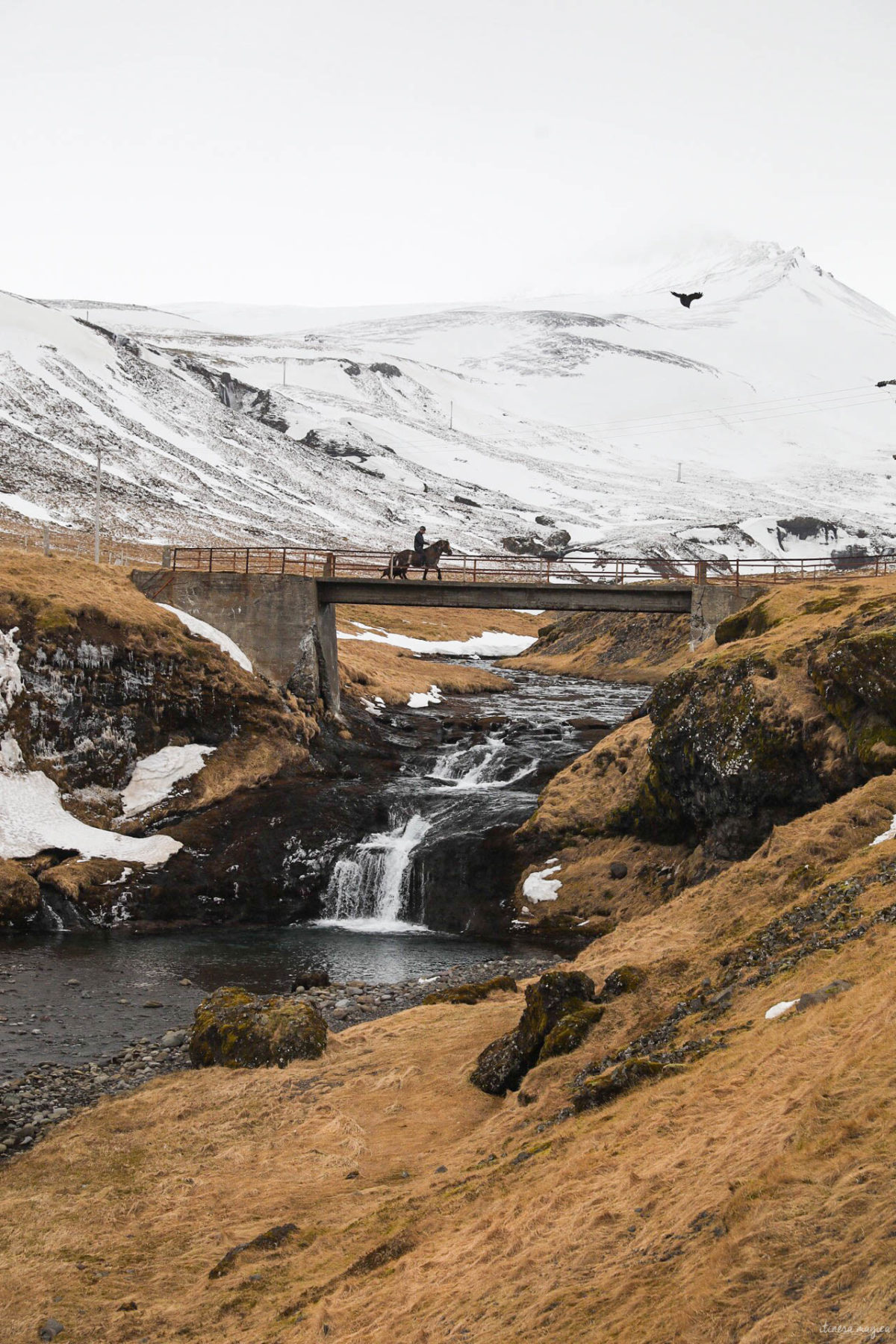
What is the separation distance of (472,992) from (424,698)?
39947 millimetres

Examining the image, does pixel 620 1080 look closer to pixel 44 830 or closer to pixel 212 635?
pixel 44 830

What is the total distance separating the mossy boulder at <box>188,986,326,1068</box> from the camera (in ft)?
61.5

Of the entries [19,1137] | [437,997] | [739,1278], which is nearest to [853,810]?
[437,997]

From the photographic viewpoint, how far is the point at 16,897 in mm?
30953

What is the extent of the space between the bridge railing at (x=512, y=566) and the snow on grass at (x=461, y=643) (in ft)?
18.2

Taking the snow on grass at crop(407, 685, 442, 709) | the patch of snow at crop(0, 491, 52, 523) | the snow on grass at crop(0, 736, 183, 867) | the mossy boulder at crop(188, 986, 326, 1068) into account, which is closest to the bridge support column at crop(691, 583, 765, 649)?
the snow on grass at crop(407, 685, 442, 709)

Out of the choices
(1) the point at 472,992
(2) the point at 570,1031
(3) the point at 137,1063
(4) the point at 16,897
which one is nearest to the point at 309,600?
(4) the point at 16,897

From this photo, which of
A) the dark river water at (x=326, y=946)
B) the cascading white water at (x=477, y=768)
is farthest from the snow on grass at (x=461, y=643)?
the dark river water at (x=326, y=946)

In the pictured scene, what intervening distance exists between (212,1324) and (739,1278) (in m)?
5.85

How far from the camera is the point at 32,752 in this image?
120 feet

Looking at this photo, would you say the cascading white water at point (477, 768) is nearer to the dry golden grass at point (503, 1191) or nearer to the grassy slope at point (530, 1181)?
the grassy slope at point (530, 1181)

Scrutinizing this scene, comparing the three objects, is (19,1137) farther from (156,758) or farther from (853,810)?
(156,758)

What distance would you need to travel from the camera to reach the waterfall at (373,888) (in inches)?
1332

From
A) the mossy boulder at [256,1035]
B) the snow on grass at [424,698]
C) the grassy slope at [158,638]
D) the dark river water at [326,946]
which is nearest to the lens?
the mossy boulder at [256,1035]
